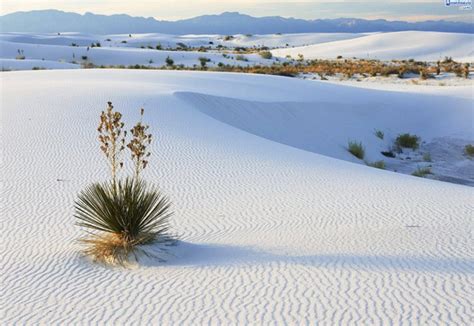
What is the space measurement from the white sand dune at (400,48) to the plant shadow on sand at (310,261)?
55.4 m

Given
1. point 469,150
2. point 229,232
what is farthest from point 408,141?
point 229,232

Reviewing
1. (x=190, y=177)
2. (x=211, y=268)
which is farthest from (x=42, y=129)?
(x=211, y=268)

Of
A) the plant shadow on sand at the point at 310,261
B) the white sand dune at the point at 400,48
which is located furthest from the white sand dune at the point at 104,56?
the plant shadow on sand at the point at 310,261

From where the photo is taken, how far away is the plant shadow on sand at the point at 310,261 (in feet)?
20.5

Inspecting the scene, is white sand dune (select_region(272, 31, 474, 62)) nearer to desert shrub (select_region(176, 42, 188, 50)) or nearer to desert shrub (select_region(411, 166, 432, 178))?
desert shrub (select_region(176, 42, 188, 50))

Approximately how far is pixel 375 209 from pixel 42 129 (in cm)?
776

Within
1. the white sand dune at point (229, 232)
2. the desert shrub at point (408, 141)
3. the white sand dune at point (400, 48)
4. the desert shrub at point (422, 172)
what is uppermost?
the white sand dune at point (229, 232)

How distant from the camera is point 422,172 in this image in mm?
14773

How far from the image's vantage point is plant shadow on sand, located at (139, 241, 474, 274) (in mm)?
6262

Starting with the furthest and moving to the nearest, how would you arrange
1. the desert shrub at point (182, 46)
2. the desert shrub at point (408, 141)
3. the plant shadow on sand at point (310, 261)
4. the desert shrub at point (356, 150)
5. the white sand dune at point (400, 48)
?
the desert shrub at point (182, 46)
the white sand dune at point (400, 48)
the desert shrub at point (408, 141)
the desert shrub at point (356, 150)
the plant shadow on sand at point (310, 261)

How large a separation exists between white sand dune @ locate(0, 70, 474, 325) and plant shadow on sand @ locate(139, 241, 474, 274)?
0.02m

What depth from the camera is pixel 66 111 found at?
15.0 m

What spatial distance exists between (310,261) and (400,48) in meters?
65.1

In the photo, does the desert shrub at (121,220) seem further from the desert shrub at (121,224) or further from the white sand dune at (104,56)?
the white sand dune at (104,56)
